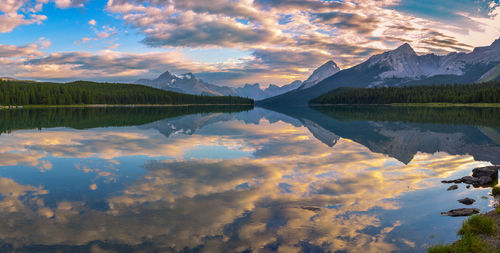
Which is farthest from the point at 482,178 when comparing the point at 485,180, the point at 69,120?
the point at 69,120

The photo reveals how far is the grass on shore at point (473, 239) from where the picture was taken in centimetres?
1138

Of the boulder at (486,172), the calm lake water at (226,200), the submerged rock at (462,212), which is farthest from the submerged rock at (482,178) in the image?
the submerged rock at (462,212)

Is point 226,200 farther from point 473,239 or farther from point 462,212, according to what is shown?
point 462,212

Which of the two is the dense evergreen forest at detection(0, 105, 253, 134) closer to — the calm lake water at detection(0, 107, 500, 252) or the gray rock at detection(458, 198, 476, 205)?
the calm lake water at detection(0, 107, 500, 252)

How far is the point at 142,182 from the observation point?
21.5 meters

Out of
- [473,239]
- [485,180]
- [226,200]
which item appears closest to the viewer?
[473,239]

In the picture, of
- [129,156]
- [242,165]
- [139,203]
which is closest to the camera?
[139,203]

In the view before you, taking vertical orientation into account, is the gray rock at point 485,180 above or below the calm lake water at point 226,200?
above

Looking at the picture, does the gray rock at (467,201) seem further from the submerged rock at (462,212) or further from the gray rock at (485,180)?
the gray rock at (485,180)

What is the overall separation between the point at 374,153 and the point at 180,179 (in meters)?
23.3

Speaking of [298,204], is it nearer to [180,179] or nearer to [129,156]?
[180,179]

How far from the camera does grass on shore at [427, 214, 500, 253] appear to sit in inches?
448

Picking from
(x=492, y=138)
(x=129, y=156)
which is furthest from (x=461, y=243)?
(x=492, y=138)

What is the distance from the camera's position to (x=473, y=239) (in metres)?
11.8
